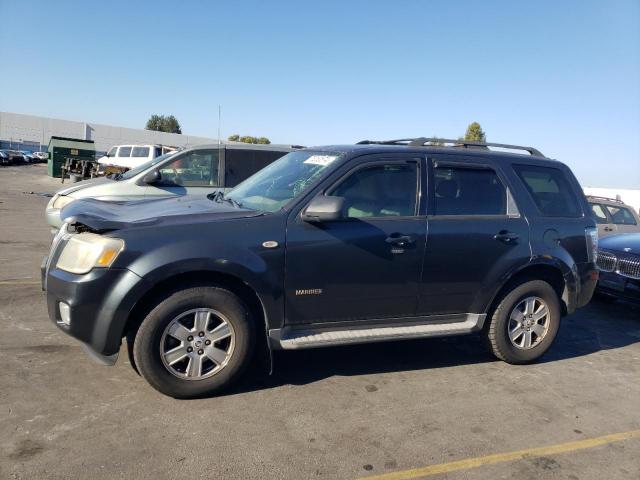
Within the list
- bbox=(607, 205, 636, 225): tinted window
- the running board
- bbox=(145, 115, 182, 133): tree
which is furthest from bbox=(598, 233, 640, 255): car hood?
bbox=(145, 115, 182, 133): tree

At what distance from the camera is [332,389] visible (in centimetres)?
412

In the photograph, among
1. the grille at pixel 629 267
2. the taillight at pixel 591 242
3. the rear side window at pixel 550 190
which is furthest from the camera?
the grille at pixel 629 267

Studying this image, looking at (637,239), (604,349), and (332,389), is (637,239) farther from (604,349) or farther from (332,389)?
(332,389)

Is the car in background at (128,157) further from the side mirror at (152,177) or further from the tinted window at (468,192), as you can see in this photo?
the tinted window at (468,192)

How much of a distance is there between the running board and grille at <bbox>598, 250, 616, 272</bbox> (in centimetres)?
339

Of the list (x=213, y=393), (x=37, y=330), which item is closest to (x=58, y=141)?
(x=37, y=330)

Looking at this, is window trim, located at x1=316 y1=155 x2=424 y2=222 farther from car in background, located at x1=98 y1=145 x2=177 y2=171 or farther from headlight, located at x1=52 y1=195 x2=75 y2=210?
car in background, located at x1=98 y1=145 x2=177 y2=171

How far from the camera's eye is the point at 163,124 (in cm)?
10244

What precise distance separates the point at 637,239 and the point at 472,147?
144 inches

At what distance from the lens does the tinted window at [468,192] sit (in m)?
4.59

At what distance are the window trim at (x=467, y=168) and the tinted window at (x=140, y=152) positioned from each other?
25.3 metres

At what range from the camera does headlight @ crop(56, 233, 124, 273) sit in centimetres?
350

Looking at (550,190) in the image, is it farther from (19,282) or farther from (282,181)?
(19,282)

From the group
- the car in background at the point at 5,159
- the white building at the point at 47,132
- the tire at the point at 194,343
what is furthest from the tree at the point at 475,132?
the tire at the point at 194,343
